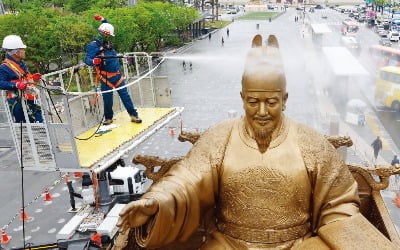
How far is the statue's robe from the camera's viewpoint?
471cm

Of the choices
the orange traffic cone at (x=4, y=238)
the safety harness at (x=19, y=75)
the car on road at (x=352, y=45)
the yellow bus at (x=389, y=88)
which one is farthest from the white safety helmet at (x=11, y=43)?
the car on road at (x=352, y=45)

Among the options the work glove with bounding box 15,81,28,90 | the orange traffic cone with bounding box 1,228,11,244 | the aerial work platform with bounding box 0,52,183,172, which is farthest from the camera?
the orange traffic cone with bounding box 1,228,11,244

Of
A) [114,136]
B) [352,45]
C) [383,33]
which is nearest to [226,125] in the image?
[114,136]

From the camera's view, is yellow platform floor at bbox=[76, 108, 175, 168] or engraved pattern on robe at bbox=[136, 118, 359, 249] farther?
yellow platform floor at bbox=[76, 108, 175, 168]

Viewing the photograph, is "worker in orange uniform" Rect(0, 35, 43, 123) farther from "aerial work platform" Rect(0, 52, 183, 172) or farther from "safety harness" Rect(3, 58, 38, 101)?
"aerial work platform" Rect(0, 52, 183, 172)

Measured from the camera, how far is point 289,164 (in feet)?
15.7

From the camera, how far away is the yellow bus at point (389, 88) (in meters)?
21.7

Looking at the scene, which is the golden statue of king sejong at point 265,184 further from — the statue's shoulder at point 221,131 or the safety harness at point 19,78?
the safety harness at point 19,78

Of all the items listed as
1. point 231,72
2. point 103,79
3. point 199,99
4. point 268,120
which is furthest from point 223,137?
point 231,72

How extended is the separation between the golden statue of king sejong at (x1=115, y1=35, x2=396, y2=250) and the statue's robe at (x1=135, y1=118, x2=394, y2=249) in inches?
0.4

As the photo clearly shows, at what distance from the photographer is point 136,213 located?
4.04 metres

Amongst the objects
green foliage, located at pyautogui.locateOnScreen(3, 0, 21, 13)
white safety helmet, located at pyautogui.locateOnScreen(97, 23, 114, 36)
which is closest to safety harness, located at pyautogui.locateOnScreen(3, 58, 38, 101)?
white safety helmet, located at pyautogui.locateOnScreen(97, 23, 114, 36)

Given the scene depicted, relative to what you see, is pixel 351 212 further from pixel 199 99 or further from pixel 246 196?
pixel 199 99

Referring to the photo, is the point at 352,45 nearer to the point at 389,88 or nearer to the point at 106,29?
the point at 389,88
